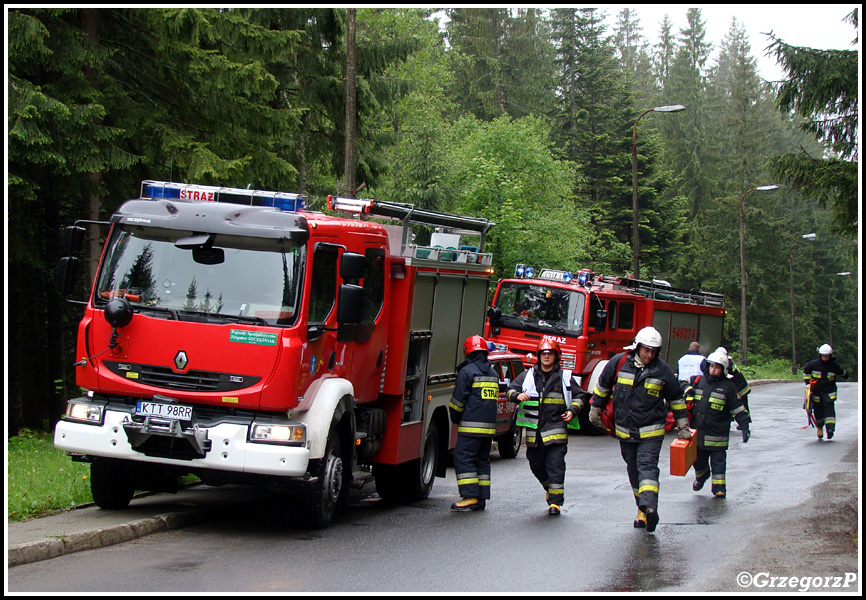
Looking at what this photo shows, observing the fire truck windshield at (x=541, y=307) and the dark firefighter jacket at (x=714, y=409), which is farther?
the fire truck windshield at (x=541, y=307)

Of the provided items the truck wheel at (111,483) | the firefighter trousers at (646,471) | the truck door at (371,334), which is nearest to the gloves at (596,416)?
the firefighter trousers at (646,471)

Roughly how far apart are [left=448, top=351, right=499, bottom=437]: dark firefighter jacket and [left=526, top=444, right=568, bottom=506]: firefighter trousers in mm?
543

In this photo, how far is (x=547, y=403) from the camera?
10.4 metres

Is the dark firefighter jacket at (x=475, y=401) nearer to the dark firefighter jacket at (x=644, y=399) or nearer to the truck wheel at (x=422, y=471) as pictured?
the truck wheel at (x=422, y=471)

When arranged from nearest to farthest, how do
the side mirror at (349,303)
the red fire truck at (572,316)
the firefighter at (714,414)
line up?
the side mirror at (349,303)
the firefighter at (714,414)
the red fire truck at (572,316)

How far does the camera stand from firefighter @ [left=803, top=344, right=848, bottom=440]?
19531 millimetres

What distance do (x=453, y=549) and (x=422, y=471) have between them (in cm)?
311

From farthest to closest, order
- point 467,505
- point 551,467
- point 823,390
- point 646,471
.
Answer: point 823,390 → point 467,505 → point 551,467 → point 646,471

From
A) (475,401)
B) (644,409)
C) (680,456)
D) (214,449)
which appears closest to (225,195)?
(214,449)

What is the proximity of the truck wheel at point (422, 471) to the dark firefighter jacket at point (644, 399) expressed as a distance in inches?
103

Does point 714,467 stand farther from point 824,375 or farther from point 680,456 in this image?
point 824,375

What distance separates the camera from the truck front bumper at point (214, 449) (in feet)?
26.9

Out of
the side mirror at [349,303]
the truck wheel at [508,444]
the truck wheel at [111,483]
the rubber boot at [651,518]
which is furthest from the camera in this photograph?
the truck wheel at [508,444]

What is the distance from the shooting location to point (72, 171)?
13.8 m
